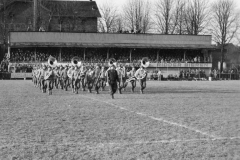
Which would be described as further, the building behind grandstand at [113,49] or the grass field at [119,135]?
the building behind grandstand at [113,49]

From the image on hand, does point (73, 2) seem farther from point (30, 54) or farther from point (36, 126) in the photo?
point (36, 126)

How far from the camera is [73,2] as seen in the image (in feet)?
318

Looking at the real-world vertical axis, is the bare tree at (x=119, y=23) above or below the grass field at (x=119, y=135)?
above

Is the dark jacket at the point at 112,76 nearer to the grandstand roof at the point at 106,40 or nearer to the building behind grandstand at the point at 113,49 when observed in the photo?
the building behind grandstand at the point at 113,49

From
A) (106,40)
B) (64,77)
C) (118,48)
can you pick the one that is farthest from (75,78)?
(106,40)

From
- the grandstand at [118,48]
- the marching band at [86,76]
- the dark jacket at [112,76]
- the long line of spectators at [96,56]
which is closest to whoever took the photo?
the dark jacket at [112,76]

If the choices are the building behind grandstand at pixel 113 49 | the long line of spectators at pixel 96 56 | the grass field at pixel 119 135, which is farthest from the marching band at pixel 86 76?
the long line of spectators at pixel 96 56

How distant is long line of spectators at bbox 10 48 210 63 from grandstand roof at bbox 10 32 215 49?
1.35 m

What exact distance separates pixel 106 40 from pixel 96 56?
336cm

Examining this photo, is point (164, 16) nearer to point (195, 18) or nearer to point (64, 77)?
point (195, 18)

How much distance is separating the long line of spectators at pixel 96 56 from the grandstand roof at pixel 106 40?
1.35 m

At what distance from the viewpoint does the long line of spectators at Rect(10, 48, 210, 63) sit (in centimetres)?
6488

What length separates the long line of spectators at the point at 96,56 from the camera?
6488cm

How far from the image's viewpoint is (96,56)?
68125mm
